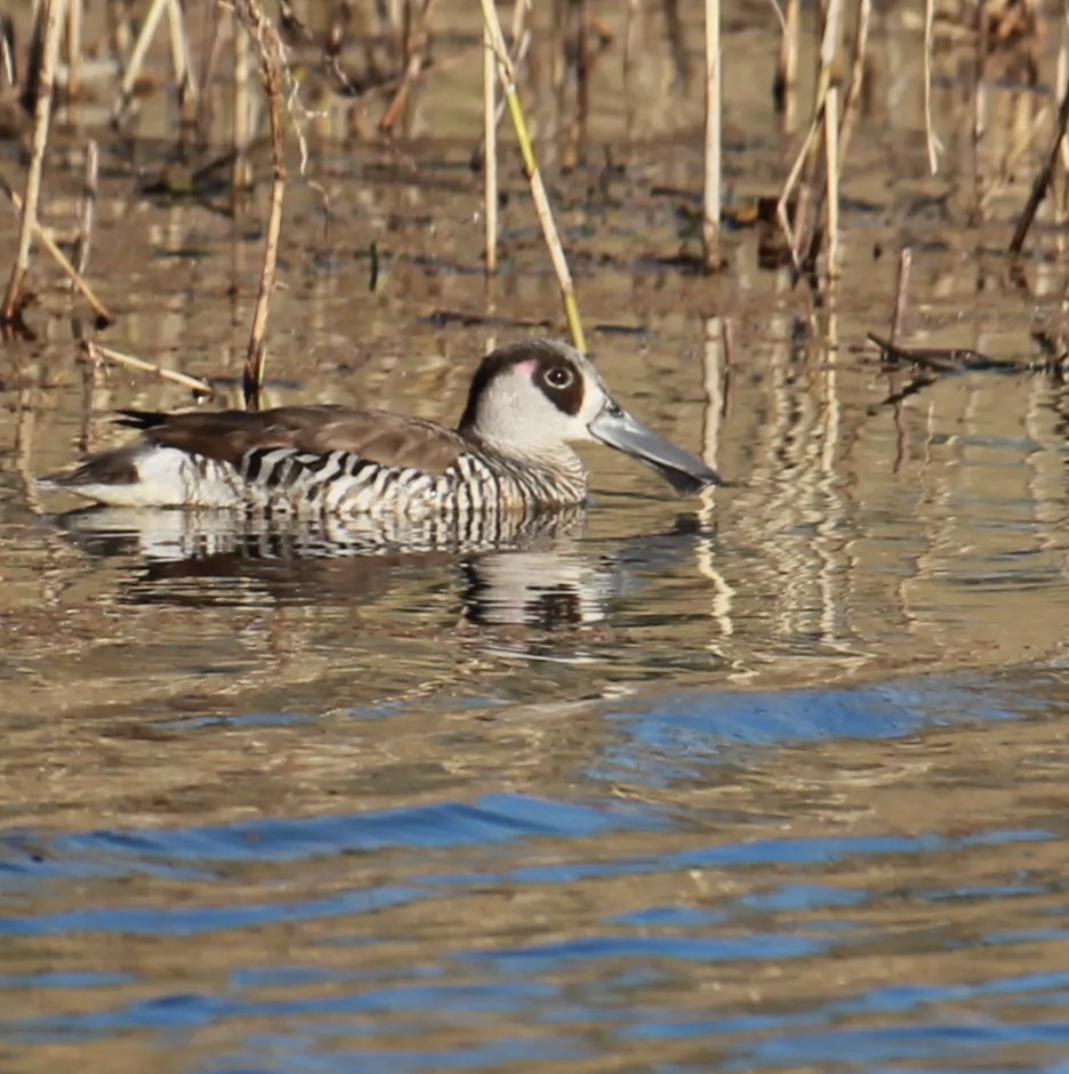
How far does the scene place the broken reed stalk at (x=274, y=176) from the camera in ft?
32.0

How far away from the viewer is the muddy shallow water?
14.9ft

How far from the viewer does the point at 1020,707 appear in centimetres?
648

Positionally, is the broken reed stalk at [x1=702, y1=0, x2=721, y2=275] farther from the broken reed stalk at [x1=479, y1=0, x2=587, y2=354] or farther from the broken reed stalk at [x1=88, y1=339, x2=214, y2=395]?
the broken reed stalk at [x1=88, y1=339, x2=214, y2=395]

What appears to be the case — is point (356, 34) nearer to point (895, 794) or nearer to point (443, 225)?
point (443, 225)

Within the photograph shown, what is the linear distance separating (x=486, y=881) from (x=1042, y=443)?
221 inches

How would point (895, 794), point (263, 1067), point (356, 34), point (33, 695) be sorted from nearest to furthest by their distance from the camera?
point (263, 1067) < point (895, 794) < point (33, 695) < point (356, 34)

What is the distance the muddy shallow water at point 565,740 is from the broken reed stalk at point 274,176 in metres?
0.41

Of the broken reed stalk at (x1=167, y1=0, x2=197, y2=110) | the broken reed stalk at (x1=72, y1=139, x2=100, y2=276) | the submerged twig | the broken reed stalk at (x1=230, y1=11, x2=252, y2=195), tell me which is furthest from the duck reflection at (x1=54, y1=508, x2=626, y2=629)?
the broken reed stalk at (x1=167, y1=0, x2=197, y2=110)

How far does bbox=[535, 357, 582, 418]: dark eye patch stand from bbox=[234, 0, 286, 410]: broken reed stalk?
106 centimetres

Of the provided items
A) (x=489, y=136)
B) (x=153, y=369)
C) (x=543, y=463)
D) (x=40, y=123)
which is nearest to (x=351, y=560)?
(x=543, y=463)

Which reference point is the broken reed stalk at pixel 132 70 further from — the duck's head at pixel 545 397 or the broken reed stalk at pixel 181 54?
the duck's head at pixel 545 397

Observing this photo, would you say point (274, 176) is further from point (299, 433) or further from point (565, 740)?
point (565, 740)

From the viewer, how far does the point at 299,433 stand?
920 centimetres

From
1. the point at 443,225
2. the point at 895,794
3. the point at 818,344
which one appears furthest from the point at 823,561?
the point at 443,225
